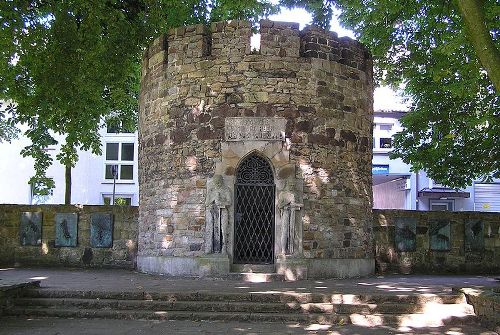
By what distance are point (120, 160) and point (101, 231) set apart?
17.1 meters

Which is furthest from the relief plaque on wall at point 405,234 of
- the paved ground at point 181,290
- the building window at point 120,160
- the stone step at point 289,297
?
the building window at point 120,160

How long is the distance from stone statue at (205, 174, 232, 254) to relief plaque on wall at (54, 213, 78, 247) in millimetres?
5340

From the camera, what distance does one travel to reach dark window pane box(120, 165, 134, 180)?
3244cm

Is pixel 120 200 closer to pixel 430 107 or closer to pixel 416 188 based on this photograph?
pixel 416 188

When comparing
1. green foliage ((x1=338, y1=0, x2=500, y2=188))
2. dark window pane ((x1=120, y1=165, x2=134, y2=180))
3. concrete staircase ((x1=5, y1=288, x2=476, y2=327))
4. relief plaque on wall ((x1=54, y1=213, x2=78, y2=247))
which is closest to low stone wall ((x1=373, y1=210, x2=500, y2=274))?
green foliage ((x1=338, y1=0, x2=500, y2=188))

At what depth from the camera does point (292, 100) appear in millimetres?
12938

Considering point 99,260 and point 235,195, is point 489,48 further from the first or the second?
point 99,260

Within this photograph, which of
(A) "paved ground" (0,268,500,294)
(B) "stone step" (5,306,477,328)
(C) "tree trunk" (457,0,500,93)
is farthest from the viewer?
(A) "paved ground" (0,268,500,294)

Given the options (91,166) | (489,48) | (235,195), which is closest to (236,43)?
(235,195)

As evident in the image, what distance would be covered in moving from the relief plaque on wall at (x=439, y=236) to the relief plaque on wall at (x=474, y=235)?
57cm

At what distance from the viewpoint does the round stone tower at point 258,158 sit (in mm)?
12547

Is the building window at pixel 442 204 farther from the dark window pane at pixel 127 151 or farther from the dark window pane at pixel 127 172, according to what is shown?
the dark window pane at pixel 127 151

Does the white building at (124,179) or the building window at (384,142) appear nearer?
the white building at (124,179)

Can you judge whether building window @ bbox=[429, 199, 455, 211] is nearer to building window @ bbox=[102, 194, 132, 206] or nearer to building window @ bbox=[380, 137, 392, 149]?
building window @ bbox=[380, 137, 392, 149]
